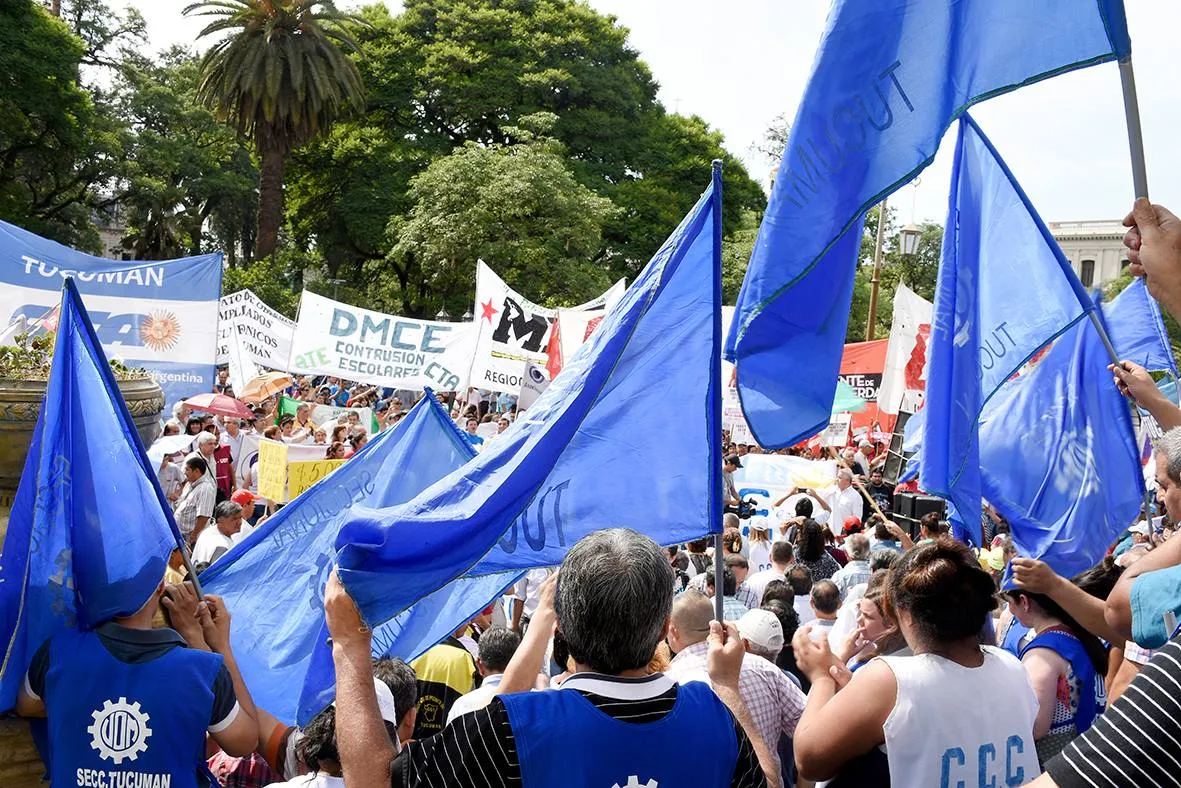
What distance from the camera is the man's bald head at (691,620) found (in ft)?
12.4

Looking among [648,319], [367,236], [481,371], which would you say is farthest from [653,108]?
[648,319]

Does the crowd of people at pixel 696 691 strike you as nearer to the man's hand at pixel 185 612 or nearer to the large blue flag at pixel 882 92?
the man's hand at pixel 185 612

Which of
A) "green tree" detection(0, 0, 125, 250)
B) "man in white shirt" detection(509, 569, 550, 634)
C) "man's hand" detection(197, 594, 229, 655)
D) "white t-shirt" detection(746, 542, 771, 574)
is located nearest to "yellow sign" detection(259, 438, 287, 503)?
"man in white shirt" detection(509, 569, 550, 634)

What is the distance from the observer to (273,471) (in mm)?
10031

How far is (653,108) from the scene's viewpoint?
45.6 meters

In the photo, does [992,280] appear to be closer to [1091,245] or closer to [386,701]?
[386,701]

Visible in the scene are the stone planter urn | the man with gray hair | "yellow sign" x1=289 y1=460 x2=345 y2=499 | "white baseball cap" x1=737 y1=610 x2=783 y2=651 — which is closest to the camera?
the stone planter urn

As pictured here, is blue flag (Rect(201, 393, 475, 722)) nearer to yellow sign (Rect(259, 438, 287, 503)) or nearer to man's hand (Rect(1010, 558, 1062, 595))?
man's hand (Rect(1010, 558, 1062, 595))

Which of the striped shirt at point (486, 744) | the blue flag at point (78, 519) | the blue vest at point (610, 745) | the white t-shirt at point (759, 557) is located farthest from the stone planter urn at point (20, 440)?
the white t-shirt at point (759, 557)

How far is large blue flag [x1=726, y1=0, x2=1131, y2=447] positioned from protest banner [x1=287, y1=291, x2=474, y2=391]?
12313 mm

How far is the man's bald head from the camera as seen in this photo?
3789mm

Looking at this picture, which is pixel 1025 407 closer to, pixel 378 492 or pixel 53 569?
pixel 378 492

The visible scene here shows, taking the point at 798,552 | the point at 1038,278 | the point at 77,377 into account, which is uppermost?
the point at 1038,278

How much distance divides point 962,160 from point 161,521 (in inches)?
145
